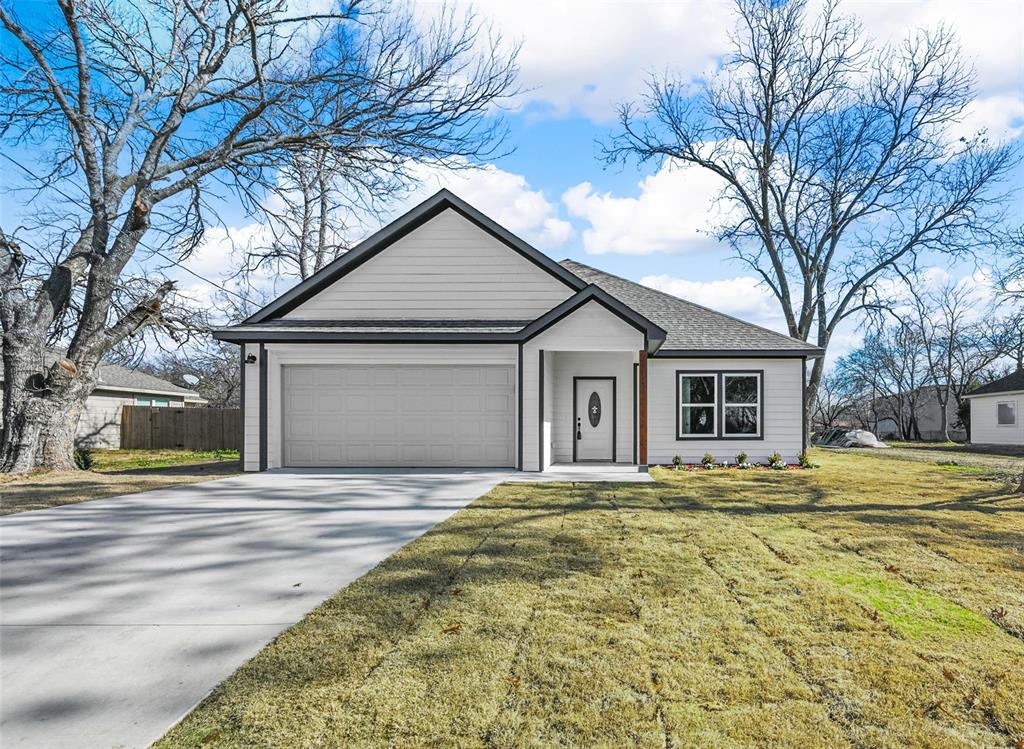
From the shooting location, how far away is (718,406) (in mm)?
15516

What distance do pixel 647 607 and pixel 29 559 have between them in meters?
5.79

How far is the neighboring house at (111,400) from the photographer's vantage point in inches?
932

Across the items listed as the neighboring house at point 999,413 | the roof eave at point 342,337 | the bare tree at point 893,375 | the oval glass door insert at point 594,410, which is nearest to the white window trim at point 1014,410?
the neighboring house at point 999,413

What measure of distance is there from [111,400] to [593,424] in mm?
20356

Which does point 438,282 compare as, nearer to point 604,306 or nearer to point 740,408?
point 604,306

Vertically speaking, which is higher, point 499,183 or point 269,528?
point 499,183

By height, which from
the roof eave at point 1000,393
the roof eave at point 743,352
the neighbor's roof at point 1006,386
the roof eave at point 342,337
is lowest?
the roof eave at point 1000,393

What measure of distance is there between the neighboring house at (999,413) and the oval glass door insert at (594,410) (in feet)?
82.6

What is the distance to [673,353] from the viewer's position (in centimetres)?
1523

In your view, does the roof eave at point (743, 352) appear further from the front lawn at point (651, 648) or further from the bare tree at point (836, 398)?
the bare tree at point (836, 398)

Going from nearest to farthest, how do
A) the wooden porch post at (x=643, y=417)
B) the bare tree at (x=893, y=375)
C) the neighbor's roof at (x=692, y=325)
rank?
the wooden porch post at (x=643, y=417) < the neighbor's roof at (x=692, y=325) < the bare tree at (x=893, y=375)

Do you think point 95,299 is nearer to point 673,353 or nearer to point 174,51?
point 174,51

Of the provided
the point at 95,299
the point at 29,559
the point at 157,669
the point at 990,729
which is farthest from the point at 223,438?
→ the point at 990,729

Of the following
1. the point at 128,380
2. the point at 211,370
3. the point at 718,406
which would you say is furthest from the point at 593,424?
the point at 211,370
